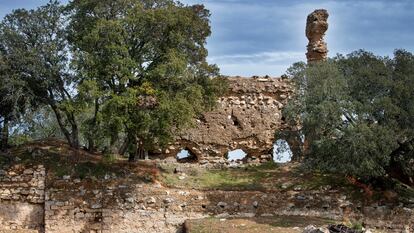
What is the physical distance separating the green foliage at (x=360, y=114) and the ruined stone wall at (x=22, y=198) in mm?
9391

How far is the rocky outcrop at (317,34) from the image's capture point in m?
30.5

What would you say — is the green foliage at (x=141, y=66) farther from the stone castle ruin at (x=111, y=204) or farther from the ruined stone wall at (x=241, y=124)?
the ruined stone wall at (x=241, y=124)

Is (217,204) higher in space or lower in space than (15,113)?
lower

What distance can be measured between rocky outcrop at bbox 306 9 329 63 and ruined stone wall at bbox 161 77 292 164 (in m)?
3.05

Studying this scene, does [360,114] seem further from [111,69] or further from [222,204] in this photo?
[111,69]

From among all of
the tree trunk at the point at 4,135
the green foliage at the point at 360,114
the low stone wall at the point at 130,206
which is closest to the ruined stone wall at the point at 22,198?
the low stone wall at the point at 130,206

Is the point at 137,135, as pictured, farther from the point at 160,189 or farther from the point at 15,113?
the point at 15,113

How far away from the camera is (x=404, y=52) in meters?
23.4

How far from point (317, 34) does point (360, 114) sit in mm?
9887

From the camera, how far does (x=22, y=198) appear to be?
872 inches

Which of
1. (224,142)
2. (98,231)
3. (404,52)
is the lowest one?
(98,231)

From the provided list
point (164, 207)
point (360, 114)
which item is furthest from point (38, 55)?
point (360, 114)

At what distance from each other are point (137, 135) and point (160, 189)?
2.23 m

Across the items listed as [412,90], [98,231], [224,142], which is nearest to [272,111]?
[224,142]
